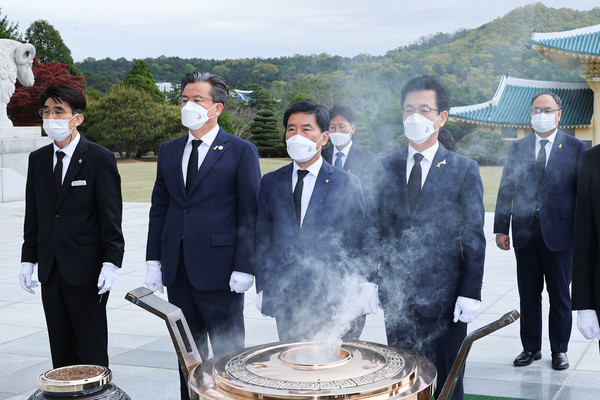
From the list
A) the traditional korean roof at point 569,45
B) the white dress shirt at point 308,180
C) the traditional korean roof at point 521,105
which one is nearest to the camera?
the white dress shirt at point 308,180

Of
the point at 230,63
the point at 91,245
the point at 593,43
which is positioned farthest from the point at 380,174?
the point at 593,43

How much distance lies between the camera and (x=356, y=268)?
2859 mm

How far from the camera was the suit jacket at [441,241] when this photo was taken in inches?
108

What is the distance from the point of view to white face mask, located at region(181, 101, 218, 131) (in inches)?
124

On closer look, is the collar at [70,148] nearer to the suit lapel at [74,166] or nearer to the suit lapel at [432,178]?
the suit lapel at [74,166]

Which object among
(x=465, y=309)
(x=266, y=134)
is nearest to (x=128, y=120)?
(x=266, y=134)

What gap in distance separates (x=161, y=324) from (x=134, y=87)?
30.0 metres

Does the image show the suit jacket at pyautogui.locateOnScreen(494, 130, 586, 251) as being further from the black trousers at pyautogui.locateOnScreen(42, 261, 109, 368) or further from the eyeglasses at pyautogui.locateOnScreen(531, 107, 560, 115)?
the black trousers at pyautogui.locateOnScreen(42, 261, 109, 368)

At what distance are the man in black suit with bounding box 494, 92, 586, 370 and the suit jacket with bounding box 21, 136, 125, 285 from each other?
2.36 metres

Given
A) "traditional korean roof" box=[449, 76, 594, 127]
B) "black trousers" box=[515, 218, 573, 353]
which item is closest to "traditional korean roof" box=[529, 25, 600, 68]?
"traditional korean roof" box=[449, 76, 594, 127]

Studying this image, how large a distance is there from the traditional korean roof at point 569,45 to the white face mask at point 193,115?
18.8 metres

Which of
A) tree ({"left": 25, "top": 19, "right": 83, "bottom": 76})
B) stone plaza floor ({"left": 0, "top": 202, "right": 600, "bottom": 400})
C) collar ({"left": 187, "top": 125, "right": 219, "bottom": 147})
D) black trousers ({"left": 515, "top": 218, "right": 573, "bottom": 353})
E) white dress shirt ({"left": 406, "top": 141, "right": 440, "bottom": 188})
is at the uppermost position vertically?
tree ({"left": 25, "top": 19, "right": 83, "bottom": 76})

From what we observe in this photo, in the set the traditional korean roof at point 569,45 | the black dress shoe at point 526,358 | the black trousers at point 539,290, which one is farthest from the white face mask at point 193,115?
the traditional korean roof at point 569,45

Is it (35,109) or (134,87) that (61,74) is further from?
(134,87)
